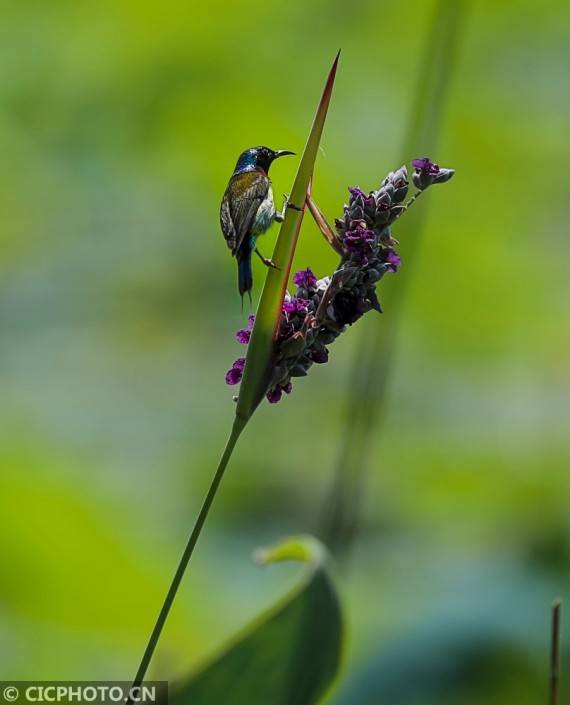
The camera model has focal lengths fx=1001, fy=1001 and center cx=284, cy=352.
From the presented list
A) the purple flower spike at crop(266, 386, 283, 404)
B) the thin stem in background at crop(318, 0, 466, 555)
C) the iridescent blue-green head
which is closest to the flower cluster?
the purple flower spike at crop(266, 386, 283, 404)

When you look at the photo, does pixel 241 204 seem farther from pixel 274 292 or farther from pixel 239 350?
pixel 239 350

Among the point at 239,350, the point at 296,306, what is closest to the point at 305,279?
the point at 296,306

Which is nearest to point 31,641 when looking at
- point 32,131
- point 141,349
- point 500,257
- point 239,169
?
point 141,349

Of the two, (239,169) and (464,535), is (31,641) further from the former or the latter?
(239,169)

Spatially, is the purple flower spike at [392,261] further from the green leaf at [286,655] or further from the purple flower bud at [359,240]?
the green leaf at [286,655]

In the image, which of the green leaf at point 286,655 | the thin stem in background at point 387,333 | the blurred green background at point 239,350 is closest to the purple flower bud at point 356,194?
the green leaf at point 286,655

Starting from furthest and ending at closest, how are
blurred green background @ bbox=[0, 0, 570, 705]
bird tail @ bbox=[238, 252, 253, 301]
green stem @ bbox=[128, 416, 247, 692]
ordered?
blurred green background @ bbox=[0, 0, 570, 705], bird tail @ bbox=[238, 252, 253, 301], green stem @ bbox=[128, 416, 247, 692]

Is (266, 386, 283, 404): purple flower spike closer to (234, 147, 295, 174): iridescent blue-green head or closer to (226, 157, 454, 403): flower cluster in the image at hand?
(226, 157, 454, 403): flower cluster
